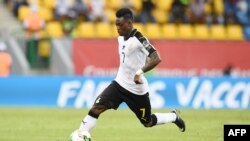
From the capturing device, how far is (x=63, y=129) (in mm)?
15594

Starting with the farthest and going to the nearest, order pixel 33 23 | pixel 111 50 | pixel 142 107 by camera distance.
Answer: pixel 111 50
pixel 33 23
pixel 142 107

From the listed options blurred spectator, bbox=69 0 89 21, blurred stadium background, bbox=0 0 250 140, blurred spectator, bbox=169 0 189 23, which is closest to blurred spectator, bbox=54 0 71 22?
blurred stadium background, bbox=0 0 250 140

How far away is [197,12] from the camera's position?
30297mm

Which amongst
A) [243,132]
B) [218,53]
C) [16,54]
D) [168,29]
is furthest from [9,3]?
[243,132]

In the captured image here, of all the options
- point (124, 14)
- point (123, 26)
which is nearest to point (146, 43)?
point (123, 26)

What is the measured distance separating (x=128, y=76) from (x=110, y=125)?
4.46 meters

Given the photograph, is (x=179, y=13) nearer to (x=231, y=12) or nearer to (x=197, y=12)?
(x=197, y=12)

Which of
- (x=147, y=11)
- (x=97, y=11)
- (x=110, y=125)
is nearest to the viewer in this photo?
(x=110, y=125)

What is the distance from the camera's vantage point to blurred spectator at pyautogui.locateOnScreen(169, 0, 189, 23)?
2990 cm

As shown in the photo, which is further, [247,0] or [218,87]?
[247,0]

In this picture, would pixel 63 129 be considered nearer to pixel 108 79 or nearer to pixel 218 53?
pixel 108 79

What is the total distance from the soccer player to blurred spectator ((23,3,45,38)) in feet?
47.2

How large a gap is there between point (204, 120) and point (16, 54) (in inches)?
363

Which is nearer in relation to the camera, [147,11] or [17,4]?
[17,4]
